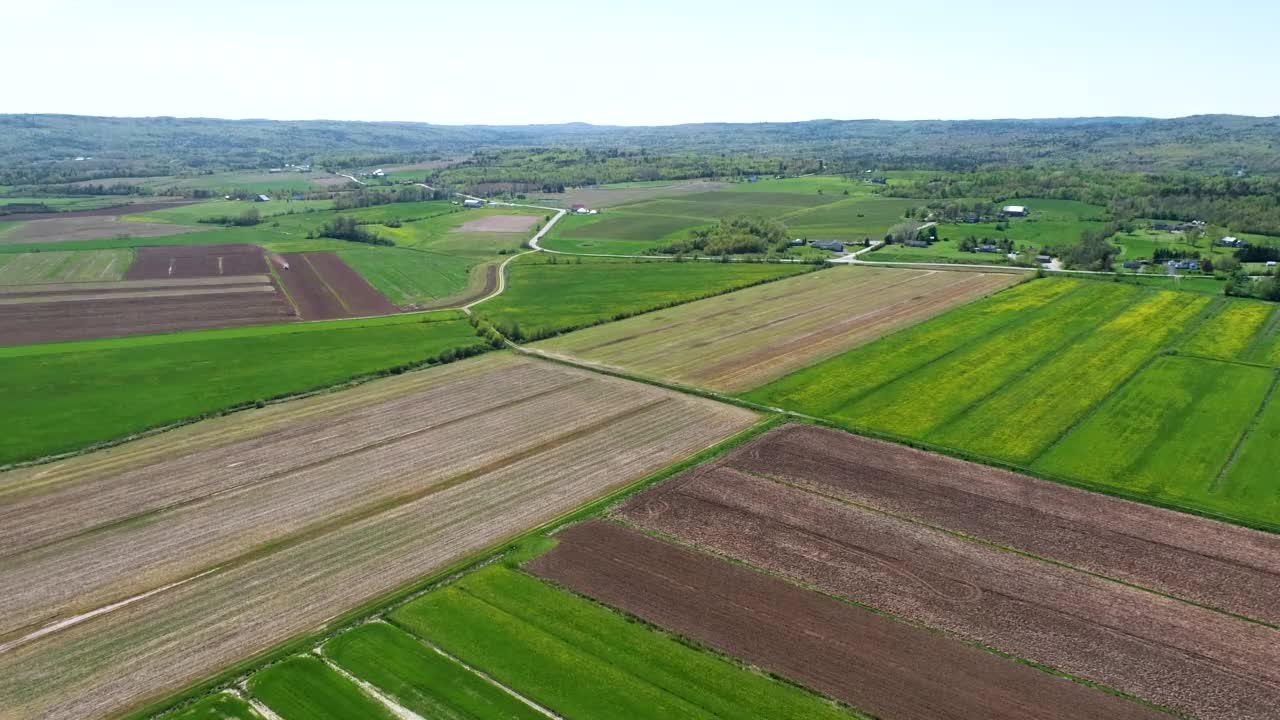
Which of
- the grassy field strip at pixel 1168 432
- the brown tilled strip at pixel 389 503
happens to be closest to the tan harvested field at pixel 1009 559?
the grassy field strip at pixel 1168 432

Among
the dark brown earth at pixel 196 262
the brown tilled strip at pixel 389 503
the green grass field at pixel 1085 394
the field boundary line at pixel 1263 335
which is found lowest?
the brown tilled strip at pixel 389 503

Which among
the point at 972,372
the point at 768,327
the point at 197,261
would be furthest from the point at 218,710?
the point at 197,261

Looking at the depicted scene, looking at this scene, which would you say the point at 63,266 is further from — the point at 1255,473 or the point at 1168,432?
the point at 1255,473

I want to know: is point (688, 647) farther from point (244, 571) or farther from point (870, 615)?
point (244, 571)

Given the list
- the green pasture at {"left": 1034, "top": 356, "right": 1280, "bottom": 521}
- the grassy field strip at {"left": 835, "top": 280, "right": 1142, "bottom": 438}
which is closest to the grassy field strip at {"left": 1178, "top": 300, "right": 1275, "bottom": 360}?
the green pasture at {"left": 1034, "top": 356, "right": 1280, "bottom": 521}

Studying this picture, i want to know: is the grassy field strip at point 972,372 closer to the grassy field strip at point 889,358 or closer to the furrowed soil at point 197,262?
the grassy field strip at point 889,358

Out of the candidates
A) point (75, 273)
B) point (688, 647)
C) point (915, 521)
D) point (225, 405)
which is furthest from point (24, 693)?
point (75, 273)

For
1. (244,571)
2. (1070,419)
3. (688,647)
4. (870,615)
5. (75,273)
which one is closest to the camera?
(688,647)

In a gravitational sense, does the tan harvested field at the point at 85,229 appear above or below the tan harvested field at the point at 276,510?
above
